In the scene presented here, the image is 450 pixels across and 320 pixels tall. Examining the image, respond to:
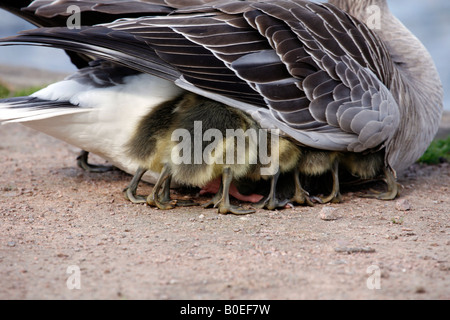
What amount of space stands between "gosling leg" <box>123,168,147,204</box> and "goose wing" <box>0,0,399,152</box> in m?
0.80

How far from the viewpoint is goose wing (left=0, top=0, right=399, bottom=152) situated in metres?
3.53

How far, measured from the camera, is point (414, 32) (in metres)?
14.8

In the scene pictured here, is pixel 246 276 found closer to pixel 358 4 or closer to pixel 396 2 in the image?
pixel 358 4

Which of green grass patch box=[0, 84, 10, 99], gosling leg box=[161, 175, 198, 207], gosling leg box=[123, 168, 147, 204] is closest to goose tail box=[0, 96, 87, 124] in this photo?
gosling leg box=[123, 168, 147, 204]

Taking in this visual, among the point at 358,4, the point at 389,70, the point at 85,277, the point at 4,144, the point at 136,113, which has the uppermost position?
the point at 358,4

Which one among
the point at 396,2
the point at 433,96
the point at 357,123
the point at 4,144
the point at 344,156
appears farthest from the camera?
the point at 396,2

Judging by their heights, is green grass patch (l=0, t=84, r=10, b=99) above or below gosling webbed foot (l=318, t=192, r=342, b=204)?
below

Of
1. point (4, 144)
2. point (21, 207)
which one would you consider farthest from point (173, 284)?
point (4, 144)

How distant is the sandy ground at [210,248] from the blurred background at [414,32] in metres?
8.56

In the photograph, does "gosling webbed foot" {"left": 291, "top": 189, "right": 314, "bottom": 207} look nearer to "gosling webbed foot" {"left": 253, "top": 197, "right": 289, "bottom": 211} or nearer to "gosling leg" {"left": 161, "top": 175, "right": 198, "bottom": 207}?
"gosling webbed foot" {"left": 253, "top": 197, "right": 289, "bottom": 211}

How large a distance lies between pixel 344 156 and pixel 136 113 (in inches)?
57.6

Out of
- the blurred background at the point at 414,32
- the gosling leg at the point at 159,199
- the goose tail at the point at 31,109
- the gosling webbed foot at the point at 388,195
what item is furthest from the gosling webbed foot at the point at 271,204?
the blurred background at the point at 414,32

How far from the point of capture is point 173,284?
260cm

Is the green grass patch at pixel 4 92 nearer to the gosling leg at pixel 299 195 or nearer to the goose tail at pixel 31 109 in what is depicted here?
the goose tail at pixel 31 109
